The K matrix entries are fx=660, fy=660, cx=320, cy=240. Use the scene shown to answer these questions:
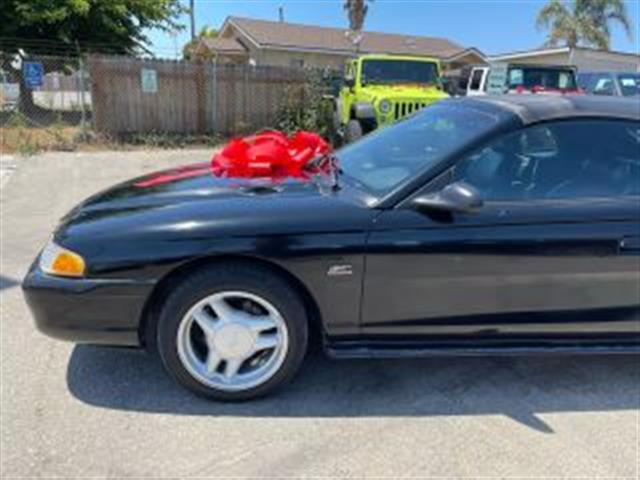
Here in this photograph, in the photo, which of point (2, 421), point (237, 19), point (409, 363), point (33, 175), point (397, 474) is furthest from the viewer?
point (237, 19)

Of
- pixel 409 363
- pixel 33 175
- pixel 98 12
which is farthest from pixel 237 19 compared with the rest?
pixel 409 363

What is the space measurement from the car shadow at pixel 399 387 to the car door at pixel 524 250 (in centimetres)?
33

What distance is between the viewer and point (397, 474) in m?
2.78

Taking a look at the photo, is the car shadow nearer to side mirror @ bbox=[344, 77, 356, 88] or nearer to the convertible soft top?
the convertible soft top

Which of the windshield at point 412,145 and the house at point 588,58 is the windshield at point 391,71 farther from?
the house at point 588,58

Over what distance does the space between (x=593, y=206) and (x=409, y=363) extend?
1300 mm

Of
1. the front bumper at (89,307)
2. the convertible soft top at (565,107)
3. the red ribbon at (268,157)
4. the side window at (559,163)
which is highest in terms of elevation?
the convertible soft top at (565,107)

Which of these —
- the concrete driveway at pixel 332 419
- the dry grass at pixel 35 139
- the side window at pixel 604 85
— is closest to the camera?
the concrete driveway at pixel 332 419

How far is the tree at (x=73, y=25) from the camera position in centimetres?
1673

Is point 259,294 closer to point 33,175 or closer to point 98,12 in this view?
point 33,175

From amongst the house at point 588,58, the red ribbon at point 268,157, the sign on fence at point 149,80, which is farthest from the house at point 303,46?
the red ribbon at point 268,157

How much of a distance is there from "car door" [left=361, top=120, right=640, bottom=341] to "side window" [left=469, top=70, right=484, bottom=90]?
15070 millimetres

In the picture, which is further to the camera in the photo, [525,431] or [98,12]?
[98,12]

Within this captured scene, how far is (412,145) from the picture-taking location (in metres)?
3.80
